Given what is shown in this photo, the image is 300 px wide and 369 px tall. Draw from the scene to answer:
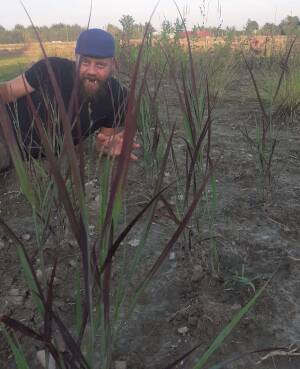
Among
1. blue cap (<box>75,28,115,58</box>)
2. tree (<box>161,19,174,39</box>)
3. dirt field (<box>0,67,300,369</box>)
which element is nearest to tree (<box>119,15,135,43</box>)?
tree (<box>161,19,174,39</box>)

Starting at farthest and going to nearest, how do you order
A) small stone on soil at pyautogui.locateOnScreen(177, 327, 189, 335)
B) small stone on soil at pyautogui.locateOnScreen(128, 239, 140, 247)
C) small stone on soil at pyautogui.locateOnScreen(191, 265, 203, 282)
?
1. small stone on soil at pyautogui.locateOnScreen(128, 239, 140, 247)
2. small stone on soil at pyautogui.locateOnScreen(191, 265, 203, 282)
3. small stone on soil at pyautogui.locateOnScreen(177, 327, 189, 335)

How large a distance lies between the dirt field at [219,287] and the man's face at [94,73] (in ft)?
2.22

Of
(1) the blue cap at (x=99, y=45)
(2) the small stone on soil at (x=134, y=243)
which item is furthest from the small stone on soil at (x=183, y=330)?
(1) the blue cap at (x=99, y=45)

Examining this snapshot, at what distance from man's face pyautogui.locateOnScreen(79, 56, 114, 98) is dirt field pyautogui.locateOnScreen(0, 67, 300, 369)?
0.68 m

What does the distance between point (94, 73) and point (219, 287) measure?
1.49 m

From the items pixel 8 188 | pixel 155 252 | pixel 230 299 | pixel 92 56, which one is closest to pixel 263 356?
pixel 230 299

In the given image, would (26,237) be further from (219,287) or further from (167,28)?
(167,28)

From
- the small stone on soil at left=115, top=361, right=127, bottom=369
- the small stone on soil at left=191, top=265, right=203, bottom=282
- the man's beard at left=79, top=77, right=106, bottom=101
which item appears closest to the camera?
the small stone on soil at left=115, top=361, right=127, bottom=369

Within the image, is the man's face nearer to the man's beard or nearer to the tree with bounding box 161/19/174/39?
the man's beard

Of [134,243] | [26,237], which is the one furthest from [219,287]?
[26,237]

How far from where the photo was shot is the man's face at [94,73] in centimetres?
229

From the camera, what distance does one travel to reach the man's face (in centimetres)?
229

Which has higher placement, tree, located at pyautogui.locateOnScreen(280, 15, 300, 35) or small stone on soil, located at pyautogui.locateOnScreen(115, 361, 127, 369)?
tree, located at pyautogui.locateOnScreen(280, 15, 300, 35)

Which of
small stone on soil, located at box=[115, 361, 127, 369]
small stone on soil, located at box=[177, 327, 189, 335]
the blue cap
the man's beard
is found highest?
the blue cap
